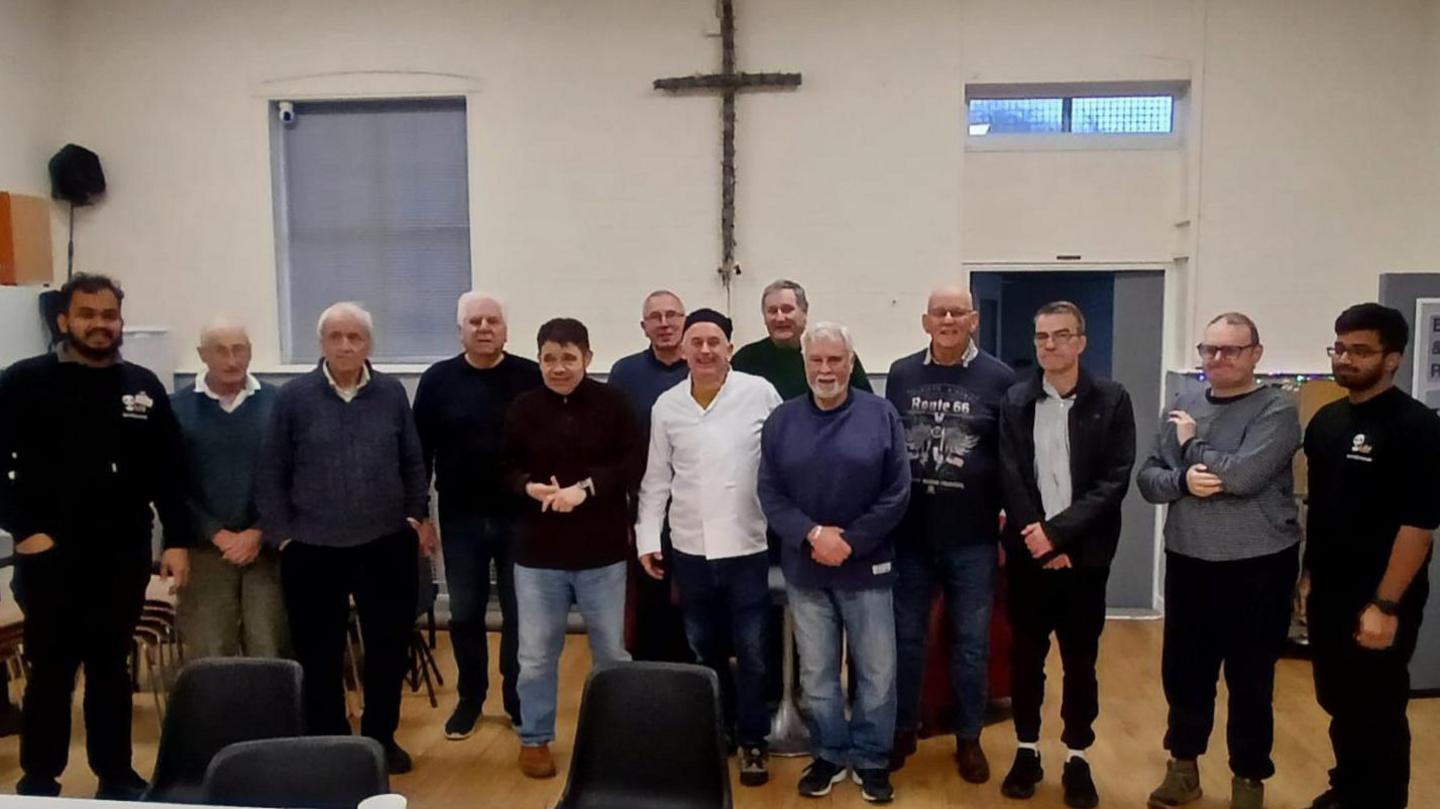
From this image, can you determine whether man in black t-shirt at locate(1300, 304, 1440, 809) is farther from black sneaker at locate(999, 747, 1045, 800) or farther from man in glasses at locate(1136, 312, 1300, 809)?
black sneaker at locate(999, 747, 1045, 800)

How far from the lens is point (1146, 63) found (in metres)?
5.06

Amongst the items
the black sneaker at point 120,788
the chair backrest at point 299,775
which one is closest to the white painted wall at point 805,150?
the black sneaker at point 120,788

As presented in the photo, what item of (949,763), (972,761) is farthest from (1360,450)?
(949,763)

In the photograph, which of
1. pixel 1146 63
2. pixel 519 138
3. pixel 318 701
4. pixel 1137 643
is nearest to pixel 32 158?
pixel 519 138

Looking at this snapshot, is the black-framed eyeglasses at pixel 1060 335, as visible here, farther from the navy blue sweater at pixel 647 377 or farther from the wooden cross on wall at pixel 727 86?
the wooden cross on wall at pixel 727 86

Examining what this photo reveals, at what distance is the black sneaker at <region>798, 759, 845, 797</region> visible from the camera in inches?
129

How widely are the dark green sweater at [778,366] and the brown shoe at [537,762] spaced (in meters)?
1.44

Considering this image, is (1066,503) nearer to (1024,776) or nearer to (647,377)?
(1024,776)

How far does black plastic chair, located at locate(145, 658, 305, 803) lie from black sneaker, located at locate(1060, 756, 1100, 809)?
89.3 inches

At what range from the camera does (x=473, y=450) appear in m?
3.53

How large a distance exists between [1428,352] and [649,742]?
3.22 m

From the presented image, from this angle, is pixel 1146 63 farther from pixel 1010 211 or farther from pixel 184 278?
pixel 184 278

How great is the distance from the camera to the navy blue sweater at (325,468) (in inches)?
124

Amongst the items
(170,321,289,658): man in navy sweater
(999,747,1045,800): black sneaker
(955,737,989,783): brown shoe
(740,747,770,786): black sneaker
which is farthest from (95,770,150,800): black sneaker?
(999,747,1045,800): black sneaker
